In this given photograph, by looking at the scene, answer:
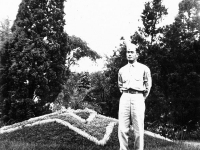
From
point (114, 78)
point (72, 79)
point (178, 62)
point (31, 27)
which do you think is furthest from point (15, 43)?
point (72, 79)

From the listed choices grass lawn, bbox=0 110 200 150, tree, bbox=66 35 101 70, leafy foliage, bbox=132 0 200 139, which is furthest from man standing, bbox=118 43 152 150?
tree, bbox=66 35 101 70

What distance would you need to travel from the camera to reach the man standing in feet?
17.8

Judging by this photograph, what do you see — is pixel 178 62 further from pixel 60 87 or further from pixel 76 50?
pixel 76 50

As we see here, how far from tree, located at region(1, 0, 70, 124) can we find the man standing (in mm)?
11052

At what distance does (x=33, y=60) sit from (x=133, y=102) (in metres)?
12.1

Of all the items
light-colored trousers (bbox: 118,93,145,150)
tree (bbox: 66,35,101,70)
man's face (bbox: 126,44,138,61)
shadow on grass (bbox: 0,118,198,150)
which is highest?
tree (bbox: 66,35,101,70)

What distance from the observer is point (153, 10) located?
17984 mm

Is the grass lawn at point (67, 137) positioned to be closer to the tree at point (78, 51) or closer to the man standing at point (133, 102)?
the man standing at point (133, 102)

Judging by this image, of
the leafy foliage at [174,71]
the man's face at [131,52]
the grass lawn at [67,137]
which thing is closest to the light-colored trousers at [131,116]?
the man's face at [131,52]

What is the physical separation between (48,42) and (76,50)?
12265 millimetres

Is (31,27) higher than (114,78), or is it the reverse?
(31,27)

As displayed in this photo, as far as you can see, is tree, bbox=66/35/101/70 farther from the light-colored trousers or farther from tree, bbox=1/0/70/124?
the light-colored trousers

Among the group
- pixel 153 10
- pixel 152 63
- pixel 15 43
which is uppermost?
pixel 153 10

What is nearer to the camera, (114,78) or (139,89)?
Result: (139,89)
